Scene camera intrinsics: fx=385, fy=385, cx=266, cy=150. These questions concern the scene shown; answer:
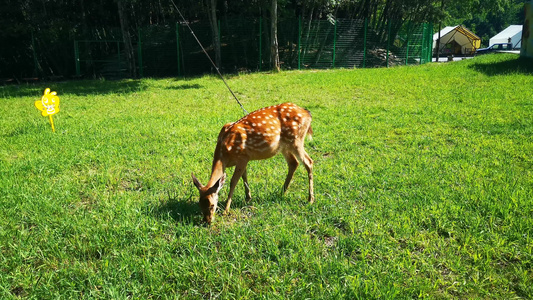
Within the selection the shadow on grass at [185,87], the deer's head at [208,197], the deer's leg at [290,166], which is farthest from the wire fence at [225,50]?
the deer's head at [208,197]

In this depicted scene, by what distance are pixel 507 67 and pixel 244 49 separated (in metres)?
11.4

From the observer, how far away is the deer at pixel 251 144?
11.6 ft

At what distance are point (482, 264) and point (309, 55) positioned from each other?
17258 mm

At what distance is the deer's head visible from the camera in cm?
343

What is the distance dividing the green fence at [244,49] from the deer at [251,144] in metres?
14.7

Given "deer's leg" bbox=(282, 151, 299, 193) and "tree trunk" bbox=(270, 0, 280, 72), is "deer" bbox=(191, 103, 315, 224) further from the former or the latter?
"tree trunk" bbox=(270, 0, 280, 72)

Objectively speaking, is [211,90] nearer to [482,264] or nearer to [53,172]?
[53,172]

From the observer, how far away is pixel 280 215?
3.74m

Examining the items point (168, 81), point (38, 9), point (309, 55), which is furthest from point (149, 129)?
point (38, 9)

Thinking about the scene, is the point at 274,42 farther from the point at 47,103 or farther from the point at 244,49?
the point at 47,103

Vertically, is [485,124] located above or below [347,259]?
above

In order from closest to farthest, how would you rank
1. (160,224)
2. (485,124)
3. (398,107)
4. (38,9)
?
(160,224), (485,124), (398,107), (38,9)

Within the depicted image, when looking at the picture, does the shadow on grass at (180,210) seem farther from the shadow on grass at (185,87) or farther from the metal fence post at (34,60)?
the metal fence post at (34,60)

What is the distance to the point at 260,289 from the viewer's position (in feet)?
9.05
